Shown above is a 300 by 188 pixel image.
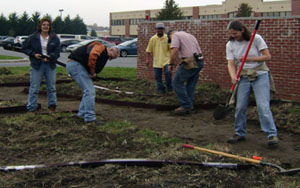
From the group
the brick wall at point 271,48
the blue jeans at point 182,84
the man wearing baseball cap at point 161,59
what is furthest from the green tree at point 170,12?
the blue jeans at point 182,84

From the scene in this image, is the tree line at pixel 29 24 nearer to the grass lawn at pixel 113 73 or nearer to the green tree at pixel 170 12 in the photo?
the green tree at pixel 170 12

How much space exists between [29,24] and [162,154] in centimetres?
6309

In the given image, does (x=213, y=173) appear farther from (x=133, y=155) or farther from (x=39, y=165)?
(x=39, y=165)

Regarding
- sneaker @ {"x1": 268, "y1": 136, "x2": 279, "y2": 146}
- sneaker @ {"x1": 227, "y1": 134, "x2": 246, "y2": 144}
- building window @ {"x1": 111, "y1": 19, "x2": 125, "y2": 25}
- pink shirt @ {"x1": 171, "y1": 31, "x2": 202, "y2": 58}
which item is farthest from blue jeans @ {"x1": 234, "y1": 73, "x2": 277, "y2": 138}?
building window @ {"x1": 111, "y1": 19, "x2": 125, "y2": 25}

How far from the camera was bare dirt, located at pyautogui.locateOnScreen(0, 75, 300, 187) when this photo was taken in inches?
168

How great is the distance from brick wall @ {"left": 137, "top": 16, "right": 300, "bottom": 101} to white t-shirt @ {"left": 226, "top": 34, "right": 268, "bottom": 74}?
144 inches

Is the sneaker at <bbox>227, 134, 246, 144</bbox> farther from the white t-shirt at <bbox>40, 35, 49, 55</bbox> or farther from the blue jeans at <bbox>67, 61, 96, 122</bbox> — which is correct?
the white t-shirt at <bbox>40, 35, 49, 55</bbox>

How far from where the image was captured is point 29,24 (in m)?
64.8

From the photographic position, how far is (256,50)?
19.6 ft

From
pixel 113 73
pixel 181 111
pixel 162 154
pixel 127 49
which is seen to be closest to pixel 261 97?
pixel 162 154

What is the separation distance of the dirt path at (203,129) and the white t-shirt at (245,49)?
1075 mm

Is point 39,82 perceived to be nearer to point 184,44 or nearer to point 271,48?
point 184,44

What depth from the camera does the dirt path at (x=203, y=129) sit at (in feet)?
18.8

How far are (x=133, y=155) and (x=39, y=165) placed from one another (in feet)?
3.69
